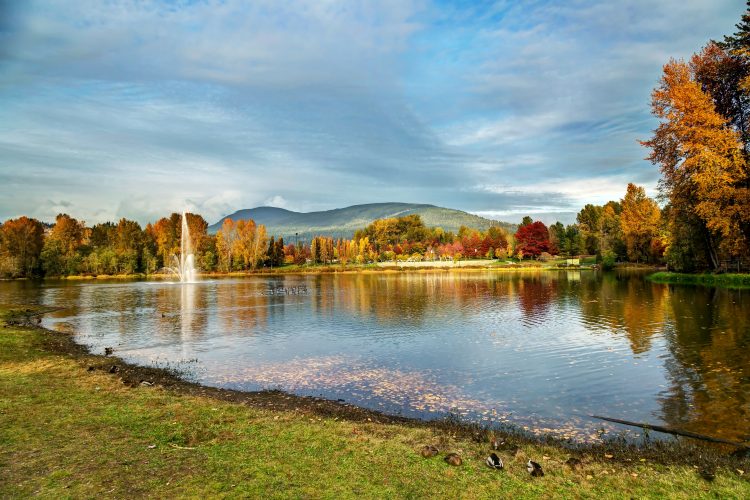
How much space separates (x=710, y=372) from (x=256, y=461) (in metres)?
17.8

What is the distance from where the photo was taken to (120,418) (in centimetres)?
1205

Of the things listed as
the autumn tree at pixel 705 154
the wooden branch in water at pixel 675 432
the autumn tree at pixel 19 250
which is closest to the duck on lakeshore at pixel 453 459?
the wooden branch in water at pixel 675 432

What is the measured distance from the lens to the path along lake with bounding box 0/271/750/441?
14.3 metres

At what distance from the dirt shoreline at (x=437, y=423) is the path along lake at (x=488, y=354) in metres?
0.84

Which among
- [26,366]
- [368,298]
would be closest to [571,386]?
[26,366]

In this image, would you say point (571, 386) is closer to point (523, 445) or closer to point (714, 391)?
point (714, 391)

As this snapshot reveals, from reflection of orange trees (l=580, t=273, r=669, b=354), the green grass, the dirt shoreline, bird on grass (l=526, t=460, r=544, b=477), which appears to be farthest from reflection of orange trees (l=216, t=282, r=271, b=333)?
the green grass

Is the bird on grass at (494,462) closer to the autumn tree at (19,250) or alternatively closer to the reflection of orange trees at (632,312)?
the reflection of orange trees at (632,312)

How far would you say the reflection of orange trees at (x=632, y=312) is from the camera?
85.2 feet

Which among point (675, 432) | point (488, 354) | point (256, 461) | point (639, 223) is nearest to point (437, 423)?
point (256, 461)

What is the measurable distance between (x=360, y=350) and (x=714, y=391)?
1553cm

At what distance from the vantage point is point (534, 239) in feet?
567

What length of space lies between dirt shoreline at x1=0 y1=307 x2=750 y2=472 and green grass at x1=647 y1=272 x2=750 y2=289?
157ft

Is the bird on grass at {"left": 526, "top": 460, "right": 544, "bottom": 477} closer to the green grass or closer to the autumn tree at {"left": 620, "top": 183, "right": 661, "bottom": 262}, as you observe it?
the green grass
